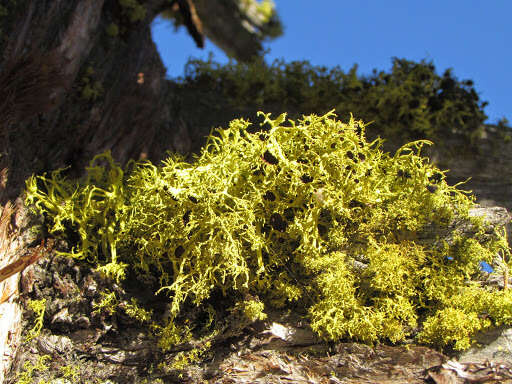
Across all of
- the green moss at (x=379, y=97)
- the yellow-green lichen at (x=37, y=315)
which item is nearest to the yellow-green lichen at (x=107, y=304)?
the yellow-green lichen at (x=37, y=315)

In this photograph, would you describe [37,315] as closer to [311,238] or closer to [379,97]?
[311,238]

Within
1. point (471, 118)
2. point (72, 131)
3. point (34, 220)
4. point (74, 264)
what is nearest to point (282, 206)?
point (74, 264)

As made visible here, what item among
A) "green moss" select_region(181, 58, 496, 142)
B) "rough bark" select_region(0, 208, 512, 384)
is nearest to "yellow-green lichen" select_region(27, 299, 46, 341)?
"rough bark" select_region(0, 208, 512, 384)

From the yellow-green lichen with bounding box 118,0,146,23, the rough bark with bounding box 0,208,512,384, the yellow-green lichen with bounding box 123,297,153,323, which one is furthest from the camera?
the yellow-green lichen with bounding box 118,0,146,23

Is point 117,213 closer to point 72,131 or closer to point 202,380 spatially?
point 202,380

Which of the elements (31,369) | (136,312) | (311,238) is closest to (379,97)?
(311,238)

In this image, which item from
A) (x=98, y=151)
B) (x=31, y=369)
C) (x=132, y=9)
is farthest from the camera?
(x=132, y=9)

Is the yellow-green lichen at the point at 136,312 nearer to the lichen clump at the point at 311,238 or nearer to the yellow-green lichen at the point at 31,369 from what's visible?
the lichen clump at the point at 311,238

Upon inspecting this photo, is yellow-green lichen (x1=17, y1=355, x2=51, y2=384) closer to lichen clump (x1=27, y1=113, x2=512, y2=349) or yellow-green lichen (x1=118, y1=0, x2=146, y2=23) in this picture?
lichen clump (x1=27, y1=113, x2=512, y2=349)
